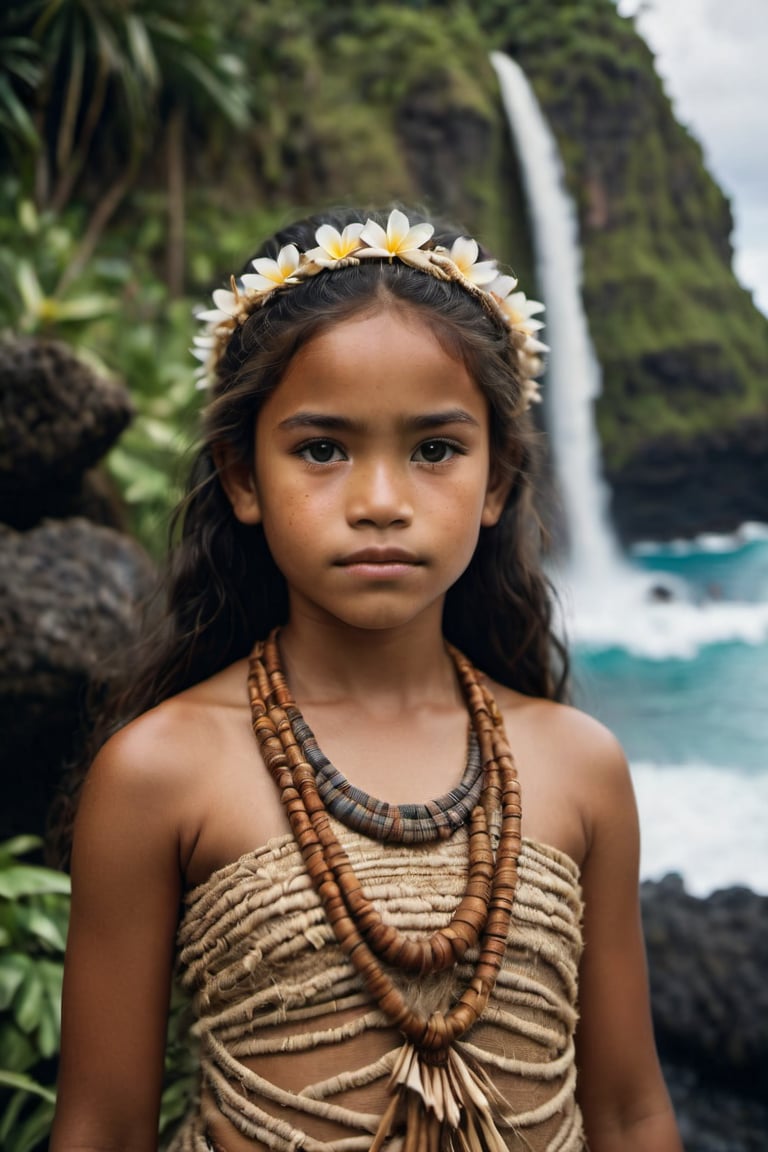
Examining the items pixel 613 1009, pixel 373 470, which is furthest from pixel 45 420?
pixel 613 1009

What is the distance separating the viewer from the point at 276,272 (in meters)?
1.45

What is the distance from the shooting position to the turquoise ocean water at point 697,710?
388cm

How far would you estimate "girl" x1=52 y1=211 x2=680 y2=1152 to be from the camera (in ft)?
4.17

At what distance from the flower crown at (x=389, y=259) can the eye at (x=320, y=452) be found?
0.26 metres

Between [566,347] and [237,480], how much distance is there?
29.1ft

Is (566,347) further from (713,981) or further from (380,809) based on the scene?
(380,809)

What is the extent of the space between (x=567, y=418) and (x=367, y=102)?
11.8 ft

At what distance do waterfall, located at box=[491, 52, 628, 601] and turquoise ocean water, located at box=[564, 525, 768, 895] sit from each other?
1.45 meters

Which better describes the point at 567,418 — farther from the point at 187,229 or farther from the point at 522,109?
the point at 187,229

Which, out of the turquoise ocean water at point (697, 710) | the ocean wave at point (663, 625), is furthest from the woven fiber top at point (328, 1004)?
the ocean wave at point (663, 625)

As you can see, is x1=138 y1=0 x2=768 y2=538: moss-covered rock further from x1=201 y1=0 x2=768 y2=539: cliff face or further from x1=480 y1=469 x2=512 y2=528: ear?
x1=480 y1=469 x2=512 y2=528: ear

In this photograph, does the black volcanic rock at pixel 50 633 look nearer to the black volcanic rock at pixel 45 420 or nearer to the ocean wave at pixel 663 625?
the black volcanic rock at pixel 45 420

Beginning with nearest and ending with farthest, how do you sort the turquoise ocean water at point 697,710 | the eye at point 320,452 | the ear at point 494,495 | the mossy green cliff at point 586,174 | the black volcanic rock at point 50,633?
the eye at point 320,452 < the ear at point 494,495 < the black volcanic rock at point 50,633 < the turquoise ocean water at point 697,710 < the mossy green cliff at point 586,174

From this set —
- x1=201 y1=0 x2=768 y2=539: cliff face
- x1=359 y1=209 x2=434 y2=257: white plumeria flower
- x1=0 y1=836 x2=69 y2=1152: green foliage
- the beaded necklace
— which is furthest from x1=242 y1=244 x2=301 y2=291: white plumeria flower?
x1=201 y1=0 x2=768 y2=539: cliff face
